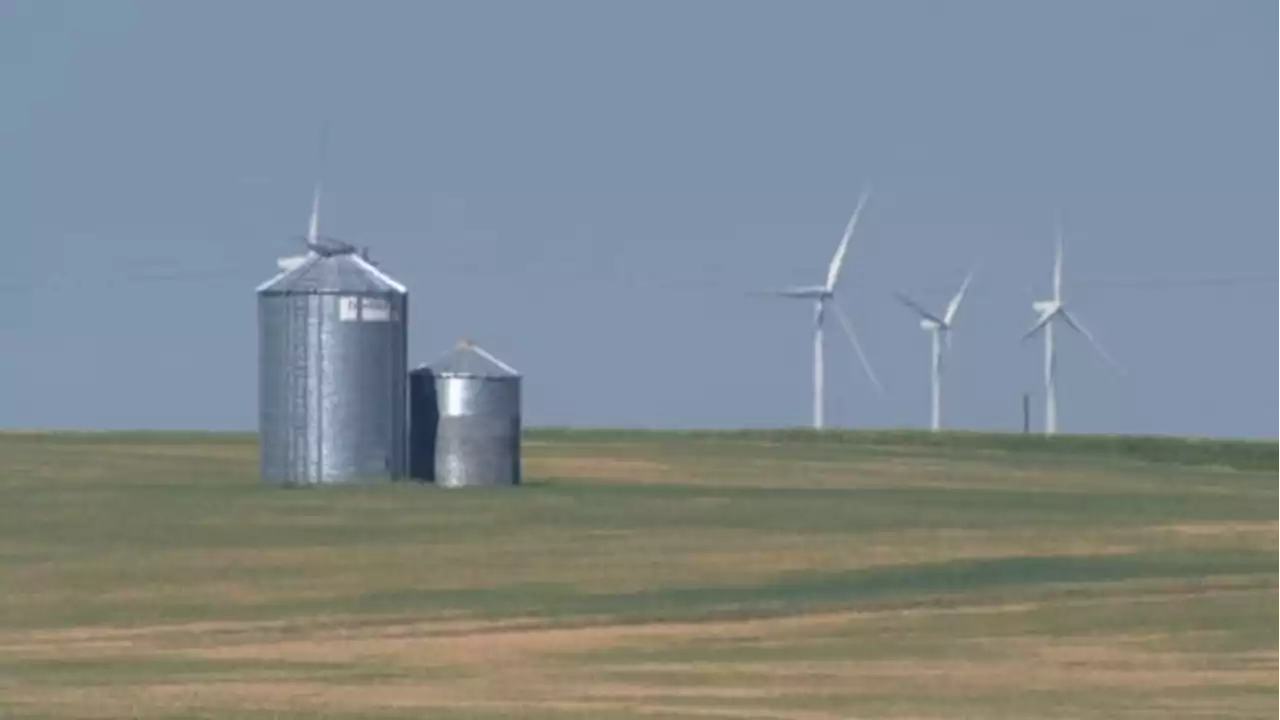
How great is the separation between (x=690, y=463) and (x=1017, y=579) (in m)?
43.2

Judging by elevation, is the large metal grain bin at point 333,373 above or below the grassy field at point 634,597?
above

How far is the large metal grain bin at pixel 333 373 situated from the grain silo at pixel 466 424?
1036 mm

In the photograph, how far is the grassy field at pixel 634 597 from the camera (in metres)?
34.7

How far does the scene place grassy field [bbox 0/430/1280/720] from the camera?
Result: 114 ft

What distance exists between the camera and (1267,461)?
382 feet

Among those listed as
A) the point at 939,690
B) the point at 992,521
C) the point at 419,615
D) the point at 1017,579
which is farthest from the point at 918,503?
the point at 939,690

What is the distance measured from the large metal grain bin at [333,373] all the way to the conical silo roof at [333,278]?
0.02 meters

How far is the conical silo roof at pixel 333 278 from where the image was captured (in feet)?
247

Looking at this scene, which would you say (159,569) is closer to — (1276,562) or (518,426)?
(1276,562)

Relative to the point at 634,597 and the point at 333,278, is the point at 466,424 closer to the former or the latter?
the point at 333,278

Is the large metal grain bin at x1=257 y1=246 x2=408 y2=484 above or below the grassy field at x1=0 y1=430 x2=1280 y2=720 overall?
above

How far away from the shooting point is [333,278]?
248 ft

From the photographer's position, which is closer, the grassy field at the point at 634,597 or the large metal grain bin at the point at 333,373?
the grassy field at the point at 634,597

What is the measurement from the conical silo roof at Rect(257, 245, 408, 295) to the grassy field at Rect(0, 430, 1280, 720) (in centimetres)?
451
